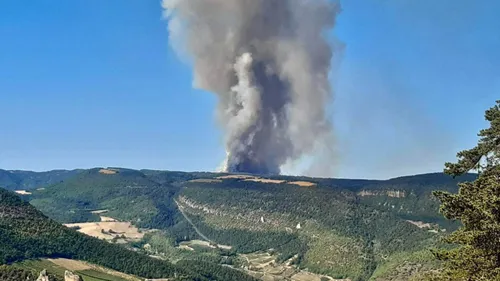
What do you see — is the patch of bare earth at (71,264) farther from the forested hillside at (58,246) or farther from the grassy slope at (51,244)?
the grassy slope at (51,244)

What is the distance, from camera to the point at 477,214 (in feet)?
103

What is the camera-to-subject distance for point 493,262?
102 feet

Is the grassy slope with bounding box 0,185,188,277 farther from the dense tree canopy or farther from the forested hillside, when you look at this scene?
the dense tree canopy

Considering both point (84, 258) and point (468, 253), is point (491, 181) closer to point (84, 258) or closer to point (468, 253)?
point (468, 253)

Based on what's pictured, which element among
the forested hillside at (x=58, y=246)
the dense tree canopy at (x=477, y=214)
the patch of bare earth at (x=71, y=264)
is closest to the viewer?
the dense tree canopy at (x=477, y=214)

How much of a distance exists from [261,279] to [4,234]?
80.1 m

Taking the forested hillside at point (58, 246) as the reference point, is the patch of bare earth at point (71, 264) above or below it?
below

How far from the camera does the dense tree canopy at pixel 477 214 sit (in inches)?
1197

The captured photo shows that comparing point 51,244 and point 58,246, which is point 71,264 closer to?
point 51,244

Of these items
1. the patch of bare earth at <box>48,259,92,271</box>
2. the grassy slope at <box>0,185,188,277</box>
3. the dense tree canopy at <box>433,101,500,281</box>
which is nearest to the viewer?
the dense tree canopy at <box>433,101,500,281</box>

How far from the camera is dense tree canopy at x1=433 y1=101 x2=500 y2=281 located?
30403 mm

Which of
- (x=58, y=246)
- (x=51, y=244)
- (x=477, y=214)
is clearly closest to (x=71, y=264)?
(x=51, y=244)

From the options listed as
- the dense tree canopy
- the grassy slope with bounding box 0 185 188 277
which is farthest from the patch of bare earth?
the dense tree canopy

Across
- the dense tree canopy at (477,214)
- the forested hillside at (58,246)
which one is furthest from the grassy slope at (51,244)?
the dense tree canopy at (477,214)
